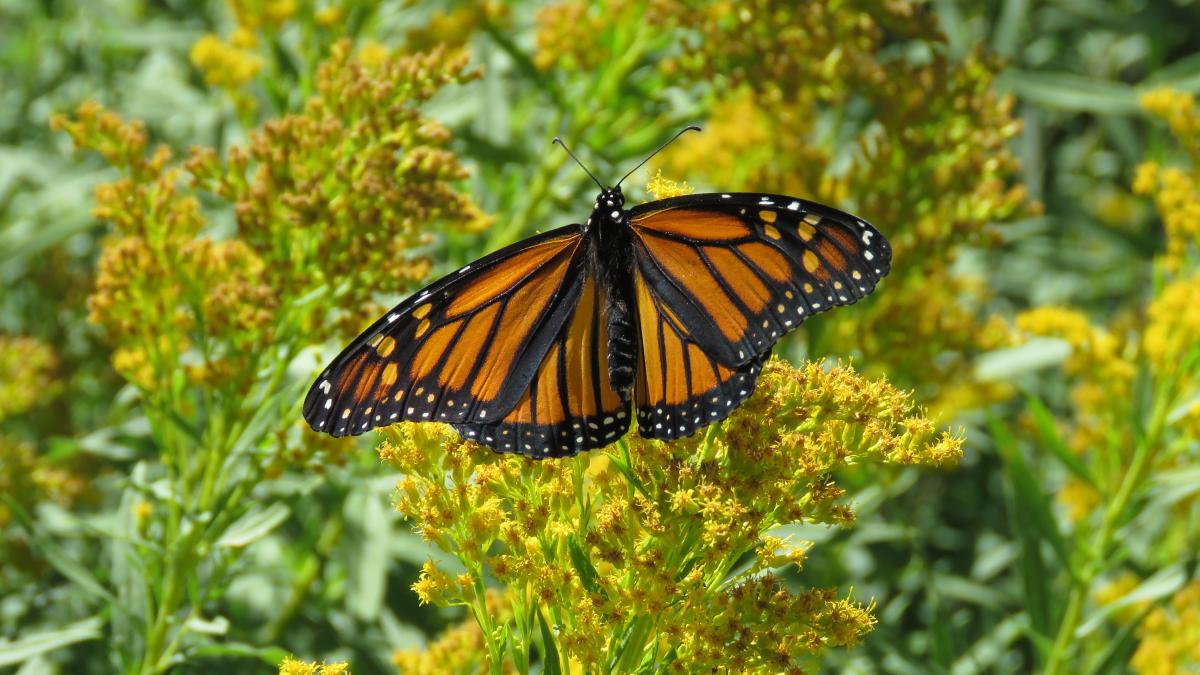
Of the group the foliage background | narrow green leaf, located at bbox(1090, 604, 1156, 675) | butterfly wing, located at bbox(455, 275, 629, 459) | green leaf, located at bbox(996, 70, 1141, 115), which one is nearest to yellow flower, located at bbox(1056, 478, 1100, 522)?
the foliage background

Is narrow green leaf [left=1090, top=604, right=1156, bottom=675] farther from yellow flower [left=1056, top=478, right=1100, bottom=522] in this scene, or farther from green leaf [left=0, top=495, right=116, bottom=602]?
green leaf [left=0, top=495, right=116, bottom=602]

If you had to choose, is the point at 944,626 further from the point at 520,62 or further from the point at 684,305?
the point at 520,62

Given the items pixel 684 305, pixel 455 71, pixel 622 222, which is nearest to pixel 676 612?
pixel 684 305

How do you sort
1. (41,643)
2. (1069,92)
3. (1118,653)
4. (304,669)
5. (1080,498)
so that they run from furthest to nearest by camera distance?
(1069,92)
(1080,498)
(1118,653)
(41,643)
(304,669)

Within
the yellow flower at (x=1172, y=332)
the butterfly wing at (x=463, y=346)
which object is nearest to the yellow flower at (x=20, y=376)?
the butterfly wing at (x=463, y=346)

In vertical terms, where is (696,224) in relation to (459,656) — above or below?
above

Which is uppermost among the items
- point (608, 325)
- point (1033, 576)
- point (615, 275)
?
point (615, 275)

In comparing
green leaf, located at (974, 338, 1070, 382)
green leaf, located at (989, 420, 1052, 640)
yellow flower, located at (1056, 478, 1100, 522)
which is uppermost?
green leaf, located at (974, 338, 1070, 382)

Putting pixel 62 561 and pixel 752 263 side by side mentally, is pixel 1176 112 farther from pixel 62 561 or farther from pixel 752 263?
pixel 62 561

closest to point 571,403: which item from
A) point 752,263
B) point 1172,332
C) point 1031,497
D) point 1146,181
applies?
point 752,263
